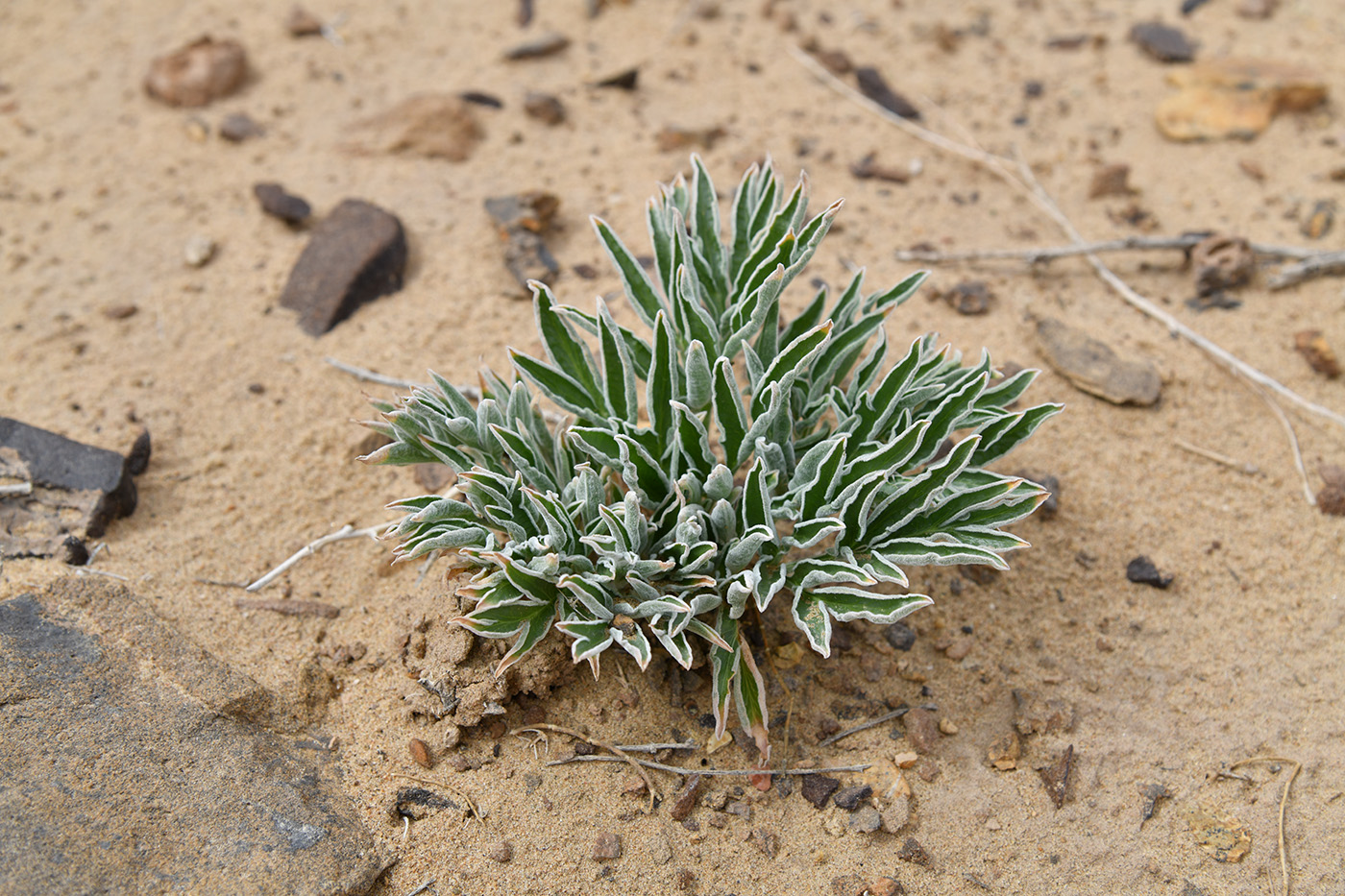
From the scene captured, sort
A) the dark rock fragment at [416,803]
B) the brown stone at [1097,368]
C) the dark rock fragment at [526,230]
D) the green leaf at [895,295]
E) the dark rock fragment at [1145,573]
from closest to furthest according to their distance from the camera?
the dark rock fragment at [416,803] < the green leaf at [895,295] < the dark rock fragment at [1145,573] < the brown stone at [1097,368] < the dark rock fragment at [526,230]

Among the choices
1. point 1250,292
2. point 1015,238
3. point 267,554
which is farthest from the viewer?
point 1015,238

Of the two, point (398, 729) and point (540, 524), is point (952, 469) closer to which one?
point (540, 524)

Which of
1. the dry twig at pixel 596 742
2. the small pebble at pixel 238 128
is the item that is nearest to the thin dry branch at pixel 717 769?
the dry twig at pixel 596 742

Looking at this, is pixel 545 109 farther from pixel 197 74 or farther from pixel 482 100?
pixel 197 74

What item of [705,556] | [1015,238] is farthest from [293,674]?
[1015,238]

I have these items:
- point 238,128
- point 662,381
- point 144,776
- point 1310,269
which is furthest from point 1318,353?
point 238,128

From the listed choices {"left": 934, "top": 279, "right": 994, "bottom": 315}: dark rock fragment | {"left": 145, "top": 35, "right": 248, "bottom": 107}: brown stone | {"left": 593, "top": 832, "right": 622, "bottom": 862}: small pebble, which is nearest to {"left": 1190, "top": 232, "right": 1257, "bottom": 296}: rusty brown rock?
{"left": 934, "top": 279, "right": 994, "bottom": 315}: dark rock fragment

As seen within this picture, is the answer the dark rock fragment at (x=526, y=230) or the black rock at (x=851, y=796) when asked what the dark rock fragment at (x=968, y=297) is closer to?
the dark rock fragment at (x=526, y=230)
